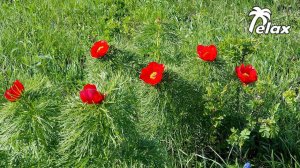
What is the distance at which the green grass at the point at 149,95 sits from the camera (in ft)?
6.45

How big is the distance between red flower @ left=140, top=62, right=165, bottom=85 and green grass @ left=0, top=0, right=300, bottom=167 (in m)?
0.07

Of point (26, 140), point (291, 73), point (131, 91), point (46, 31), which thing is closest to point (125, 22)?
point (46, 31)

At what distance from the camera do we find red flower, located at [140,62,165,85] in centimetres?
212

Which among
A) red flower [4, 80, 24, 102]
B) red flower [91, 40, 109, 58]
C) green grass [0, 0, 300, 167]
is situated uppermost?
red flower [91, 40, 109, 58]

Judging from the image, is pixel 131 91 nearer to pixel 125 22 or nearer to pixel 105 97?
pixel 105 97

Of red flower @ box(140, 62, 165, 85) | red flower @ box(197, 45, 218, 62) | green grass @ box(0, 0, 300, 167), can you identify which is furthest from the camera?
red flower @ box(197, 45, 218, 62)

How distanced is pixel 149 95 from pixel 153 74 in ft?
0.40

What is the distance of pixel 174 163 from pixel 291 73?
1.16 m

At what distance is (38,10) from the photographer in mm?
4137

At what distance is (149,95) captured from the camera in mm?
2234

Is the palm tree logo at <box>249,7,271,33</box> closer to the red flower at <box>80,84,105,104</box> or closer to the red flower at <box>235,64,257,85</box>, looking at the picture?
the red flower at <box>235,64,257,85</box>

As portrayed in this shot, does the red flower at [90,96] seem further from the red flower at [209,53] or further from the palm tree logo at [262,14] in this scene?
the palm tree logo at [262,14]

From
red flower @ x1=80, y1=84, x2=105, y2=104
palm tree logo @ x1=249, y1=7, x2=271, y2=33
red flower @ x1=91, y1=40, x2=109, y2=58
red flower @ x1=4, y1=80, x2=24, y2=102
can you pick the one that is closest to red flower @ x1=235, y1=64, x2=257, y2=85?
red flower @ x1=91, y1=40, x2=109, y2=58

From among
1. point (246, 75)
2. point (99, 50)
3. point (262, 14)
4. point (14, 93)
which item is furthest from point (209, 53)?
point (262, 14)
